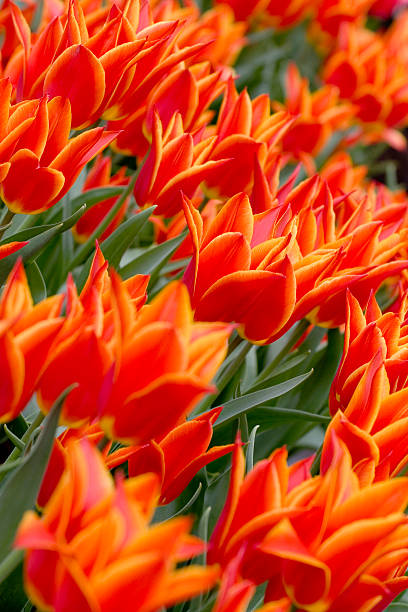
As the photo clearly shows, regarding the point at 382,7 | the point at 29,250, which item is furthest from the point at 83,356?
the point at 382,7

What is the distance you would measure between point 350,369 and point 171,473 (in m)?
0.16

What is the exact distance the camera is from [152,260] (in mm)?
815

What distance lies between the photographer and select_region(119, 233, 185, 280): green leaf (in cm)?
81

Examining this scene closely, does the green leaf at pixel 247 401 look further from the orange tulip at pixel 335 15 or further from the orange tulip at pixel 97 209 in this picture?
the orange tulip at pixel 335 15

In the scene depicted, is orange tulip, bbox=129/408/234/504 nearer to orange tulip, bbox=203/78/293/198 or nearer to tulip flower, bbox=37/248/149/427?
tulip flower, bbox=37/248/149/427

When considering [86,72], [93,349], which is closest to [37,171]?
[86,72]

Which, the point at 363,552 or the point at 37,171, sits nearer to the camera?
the point at 363,552

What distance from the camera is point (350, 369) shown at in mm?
606

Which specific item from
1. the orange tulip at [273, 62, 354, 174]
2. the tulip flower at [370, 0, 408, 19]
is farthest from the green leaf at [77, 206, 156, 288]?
the tulip flower at [370, 0, 408, 19]

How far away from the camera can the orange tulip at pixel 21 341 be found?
416 millimetres

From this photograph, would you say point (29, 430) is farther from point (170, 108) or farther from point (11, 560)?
point (170, 108)

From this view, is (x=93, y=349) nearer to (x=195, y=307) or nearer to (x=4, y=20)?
(x=195, y=307)

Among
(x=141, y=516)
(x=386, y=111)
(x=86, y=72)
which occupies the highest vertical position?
(x=86, y=72)

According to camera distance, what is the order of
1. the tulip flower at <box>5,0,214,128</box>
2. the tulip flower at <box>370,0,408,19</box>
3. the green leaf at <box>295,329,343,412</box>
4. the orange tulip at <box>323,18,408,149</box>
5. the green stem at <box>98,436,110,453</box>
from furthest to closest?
the tulip flower at <box>370,0,408,19</box>
the orange tulip at <box>323,18,408,149</box>
the green leaf at <box>295,329,343,412</box>
the tulip flower at <box>5,0,214,128</box>
the green stem at <box>98,436,110,453</box>
